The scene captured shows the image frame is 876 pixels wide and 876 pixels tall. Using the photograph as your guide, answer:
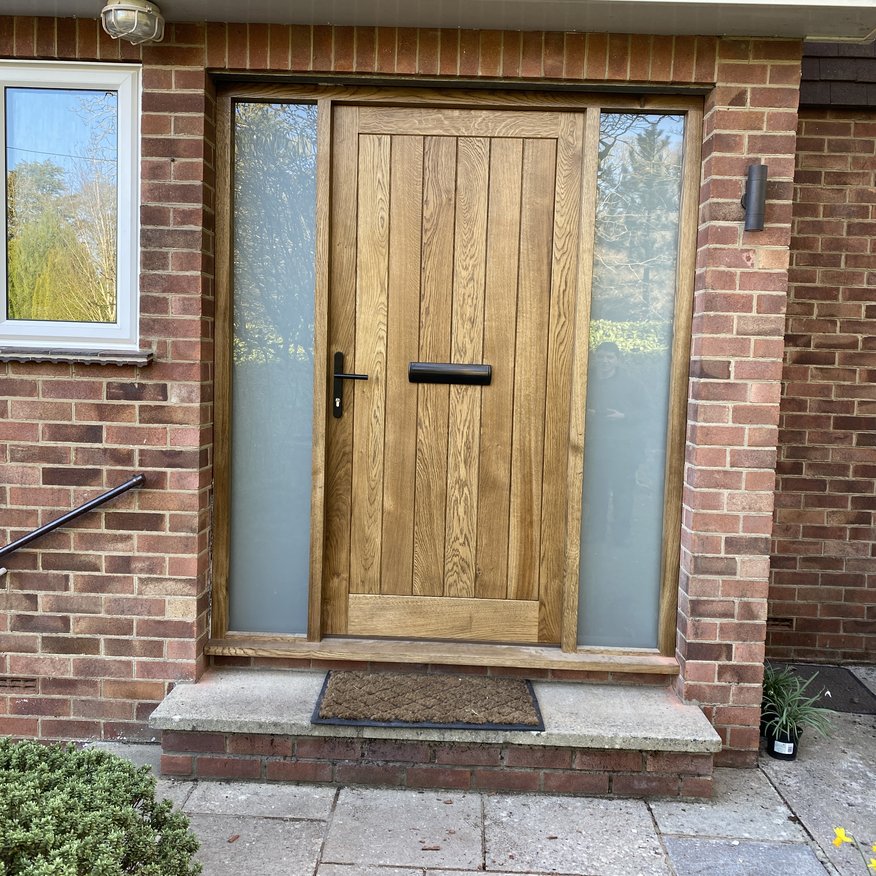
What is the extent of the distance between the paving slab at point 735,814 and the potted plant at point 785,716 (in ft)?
0.71

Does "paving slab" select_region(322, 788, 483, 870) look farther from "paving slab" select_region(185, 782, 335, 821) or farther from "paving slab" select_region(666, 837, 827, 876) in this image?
"paving slab" select_region(666, 837, 827, 876)

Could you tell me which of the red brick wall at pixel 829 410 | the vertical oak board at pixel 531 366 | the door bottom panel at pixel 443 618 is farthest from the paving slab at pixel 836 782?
the vertical oak board at pixel 531 366

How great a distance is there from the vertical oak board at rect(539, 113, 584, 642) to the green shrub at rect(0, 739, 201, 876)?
1704mm

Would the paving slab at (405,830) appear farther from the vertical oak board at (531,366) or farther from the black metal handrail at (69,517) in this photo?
the black metal handrail at (69,517)

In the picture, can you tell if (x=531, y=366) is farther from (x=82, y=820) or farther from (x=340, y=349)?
(x=82, y=820)

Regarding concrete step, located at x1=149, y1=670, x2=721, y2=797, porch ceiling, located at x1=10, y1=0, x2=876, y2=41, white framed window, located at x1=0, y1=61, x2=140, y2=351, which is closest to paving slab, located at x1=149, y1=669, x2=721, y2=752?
concrete step, located at x1=149, y1=670, x2=721, y2=797

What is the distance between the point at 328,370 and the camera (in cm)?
336

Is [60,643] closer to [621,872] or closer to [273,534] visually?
[273,534]

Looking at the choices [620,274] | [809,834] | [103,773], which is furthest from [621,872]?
[620,274]

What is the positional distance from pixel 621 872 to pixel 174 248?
2.60m

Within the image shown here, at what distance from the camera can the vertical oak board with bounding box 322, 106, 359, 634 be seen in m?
3.29

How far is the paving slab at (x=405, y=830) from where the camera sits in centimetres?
258

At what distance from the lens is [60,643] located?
3.24 meters

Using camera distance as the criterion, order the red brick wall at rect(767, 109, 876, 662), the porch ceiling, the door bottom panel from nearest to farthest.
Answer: the porch ceiling → the door bottom panel → the red brick wall at rect(767, 109, 876, 662)
